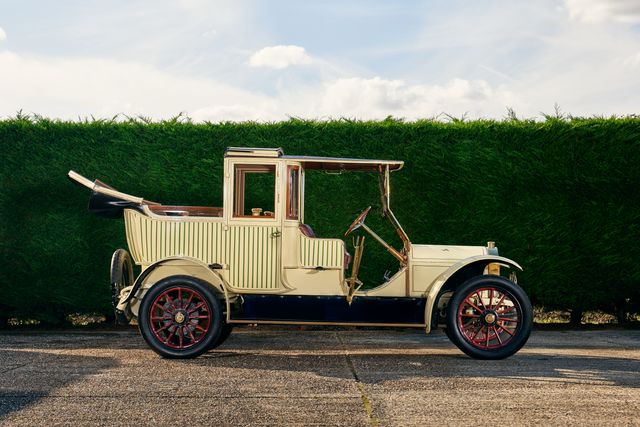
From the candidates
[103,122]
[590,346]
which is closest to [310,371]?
[590,346]

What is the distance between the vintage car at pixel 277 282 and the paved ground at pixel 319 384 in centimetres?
34

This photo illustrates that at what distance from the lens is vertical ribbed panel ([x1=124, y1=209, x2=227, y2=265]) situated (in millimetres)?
7172

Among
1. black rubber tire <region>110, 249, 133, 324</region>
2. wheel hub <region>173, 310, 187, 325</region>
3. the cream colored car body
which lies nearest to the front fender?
the cream colored car body

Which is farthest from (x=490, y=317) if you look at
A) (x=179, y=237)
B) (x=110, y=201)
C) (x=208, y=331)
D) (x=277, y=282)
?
(x=110, y=201)

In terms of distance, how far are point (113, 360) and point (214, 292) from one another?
1.12 m

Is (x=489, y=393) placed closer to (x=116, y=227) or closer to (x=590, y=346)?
(x=590, y=346)

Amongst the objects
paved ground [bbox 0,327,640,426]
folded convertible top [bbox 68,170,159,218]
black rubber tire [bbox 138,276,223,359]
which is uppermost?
folded convertible top [bbox 68,170,159,218]

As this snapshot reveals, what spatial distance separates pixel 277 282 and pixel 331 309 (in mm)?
567

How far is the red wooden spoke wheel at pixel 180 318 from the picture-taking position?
7.00 meters

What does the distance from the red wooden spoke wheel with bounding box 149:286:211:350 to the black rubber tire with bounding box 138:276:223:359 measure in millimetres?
28

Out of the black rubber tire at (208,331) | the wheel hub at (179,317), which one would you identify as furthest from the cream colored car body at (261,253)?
the wheel hub at (179,317)

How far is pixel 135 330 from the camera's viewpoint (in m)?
9.74

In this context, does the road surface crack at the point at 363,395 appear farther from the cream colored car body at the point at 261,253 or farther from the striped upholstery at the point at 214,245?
the striped upholstery at the point at 214,245

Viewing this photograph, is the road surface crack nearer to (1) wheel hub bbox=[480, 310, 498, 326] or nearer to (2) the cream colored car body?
(2) the cream colored car body
